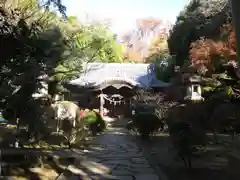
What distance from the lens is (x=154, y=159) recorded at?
28.9 ft

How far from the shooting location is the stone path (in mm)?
6762

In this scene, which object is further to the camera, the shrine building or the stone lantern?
the shrine building

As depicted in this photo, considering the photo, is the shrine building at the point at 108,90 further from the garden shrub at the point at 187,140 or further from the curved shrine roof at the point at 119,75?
the garden shrub at the point at 187,140

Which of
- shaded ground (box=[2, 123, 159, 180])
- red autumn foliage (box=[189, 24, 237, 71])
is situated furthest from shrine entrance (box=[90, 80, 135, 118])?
shaded ground (box=[2, 123, 159, 180])

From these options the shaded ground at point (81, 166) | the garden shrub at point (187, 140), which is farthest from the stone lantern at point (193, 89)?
the garden shrub at point (187, 140)

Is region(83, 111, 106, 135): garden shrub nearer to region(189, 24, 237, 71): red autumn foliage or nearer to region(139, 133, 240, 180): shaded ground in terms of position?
region(139, 133, 240, 180): shaded ground

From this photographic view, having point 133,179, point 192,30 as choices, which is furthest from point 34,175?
point 192,30

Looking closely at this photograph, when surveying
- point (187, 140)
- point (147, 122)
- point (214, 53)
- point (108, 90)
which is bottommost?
point (187, 140)

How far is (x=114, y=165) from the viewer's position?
789 centimetres

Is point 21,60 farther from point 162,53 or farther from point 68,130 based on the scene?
point 162,53

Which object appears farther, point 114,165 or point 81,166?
point 114,165

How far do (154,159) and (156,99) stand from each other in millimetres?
8175

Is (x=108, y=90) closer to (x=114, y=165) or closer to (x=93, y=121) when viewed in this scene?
(x=93, y=121)

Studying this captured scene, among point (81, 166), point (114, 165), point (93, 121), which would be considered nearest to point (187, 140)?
point (114, 165)
